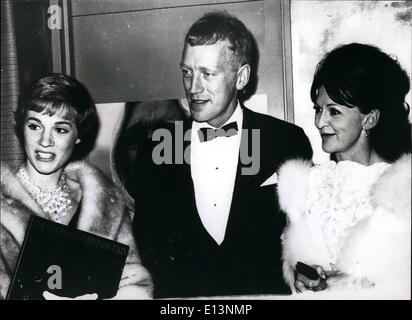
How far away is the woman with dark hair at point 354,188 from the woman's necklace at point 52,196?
1.02 metres

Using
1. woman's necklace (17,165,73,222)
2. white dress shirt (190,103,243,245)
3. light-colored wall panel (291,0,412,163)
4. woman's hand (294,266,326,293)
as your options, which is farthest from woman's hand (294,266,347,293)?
woman's necklace (17,165,73,222)

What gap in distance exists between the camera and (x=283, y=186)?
2.56 m

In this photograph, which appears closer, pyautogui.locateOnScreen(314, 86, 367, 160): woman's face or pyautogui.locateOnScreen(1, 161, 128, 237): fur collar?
pyautogui.locateOnScreen(314, 86, 367, 160): woman's face

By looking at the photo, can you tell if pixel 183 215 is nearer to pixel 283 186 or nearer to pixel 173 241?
pixel 173 241

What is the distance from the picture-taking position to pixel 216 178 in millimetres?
2609

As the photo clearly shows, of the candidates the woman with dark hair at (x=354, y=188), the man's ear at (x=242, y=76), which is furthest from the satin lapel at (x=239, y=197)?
the man's ear at (x=242, y=76)

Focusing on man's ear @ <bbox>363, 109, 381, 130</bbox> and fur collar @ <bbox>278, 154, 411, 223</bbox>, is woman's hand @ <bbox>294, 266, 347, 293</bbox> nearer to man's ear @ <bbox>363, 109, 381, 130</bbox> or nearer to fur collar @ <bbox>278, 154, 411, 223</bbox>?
fur collar @ <bbox>278, 154, 411, 223</bbox>

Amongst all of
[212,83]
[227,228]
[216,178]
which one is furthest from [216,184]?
[212,83]

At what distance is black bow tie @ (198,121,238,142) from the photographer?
2.61 metres

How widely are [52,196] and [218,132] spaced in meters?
0.86

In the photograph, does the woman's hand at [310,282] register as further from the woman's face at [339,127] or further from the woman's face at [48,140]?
the woman's face at [48,140]

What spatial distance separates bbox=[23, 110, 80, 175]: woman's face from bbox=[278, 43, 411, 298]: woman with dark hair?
40.3 inches

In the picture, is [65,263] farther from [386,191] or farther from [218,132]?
[386,191]

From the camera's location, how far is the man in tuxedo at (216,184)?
2.57m
